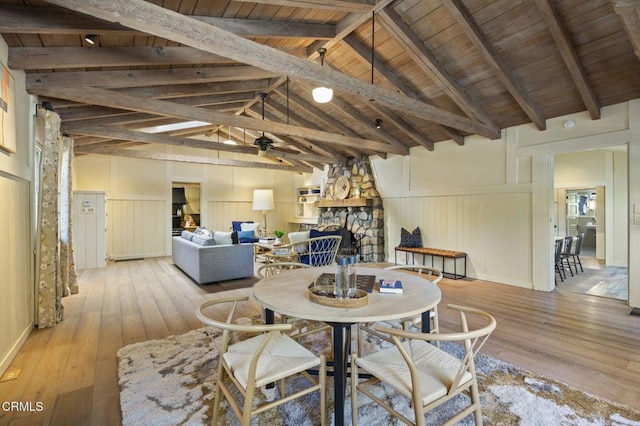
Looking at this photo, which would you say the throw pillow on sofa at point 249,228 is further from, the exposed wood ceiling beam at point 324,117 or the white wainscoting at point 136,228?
the exposed wood ceiling beam at point 324,117

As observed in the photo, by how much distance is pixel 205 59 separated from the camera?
3176 mm

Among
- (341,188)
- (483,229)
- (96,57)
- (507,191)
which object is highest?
(96,57)

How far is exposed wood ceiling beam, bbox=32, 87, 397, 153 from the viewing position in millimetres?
3127

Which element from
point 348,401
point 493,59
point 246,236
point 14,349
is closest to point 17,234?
point 14,349

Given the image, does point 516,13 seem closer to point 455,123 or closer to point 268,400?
point 455,123

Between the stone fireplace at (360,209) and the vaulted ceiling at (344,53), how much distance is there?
2586 millimetres

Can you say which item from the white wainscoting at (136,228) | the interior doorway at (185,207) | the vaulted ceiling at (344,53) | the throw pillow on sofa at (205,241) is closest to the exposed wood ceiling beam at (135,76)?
the vaulted ceiling at (344,53)

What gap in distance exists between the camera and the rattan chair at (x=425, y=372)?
1.28 meters

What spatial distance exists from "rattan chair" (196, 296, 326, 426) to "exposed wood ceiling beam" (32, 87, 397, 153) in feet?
9.92

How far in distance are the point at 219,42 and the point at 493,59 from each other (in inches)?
113

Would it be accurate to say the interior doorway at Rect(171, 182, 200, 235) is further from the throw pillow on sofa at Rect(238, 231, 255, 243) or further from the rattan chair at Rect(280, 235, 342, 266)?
the rattan chair at Rect(280, 235, 342, 266)

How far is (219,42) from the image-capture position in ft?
7.30

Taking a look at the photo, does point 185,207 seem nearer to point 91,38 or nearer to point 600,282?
point 91,38

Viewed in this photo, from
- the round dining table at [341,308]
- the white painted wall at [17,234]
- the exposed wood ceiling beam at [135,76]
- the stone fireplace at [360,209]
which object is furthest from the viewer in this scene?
the stone fireplace at [360,209]
